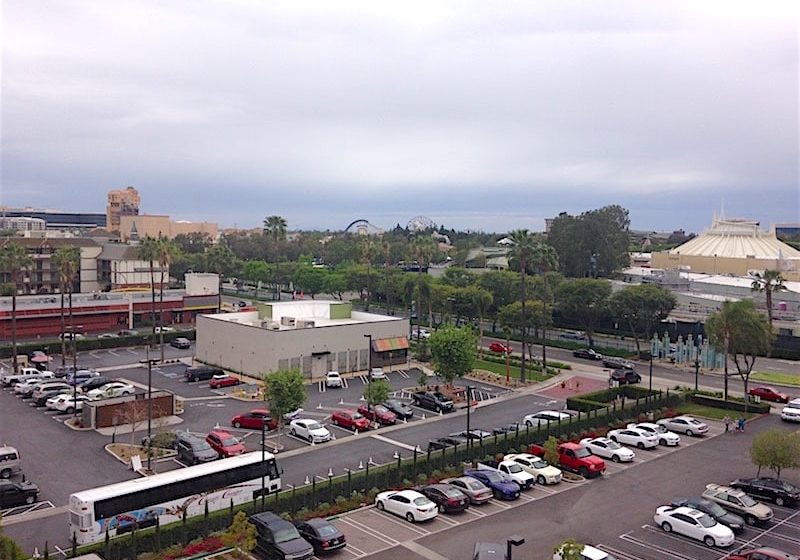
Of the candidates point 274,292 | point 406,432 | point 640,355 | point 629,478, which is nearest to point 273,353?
point 406,432

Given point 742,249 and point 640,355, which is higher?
point 742,249

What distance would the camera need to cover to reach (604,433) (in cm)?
3928

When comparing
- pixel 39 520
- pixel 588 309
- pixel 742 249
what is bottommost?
pixel 39 520

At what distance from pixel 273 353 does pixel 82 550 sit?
3005 centimetres

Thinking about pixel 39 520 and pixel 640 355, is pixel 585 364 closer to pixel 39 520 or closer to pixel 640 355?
pixel 640 355

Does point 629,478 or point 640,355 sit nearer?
point 629,478

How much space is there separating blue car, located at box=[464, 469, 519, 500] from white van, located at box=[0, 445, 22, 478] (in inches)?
809

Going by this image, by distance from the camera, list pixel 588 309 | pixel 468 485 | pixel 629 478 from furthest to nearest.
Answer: pixel 588 309, pixel 629 478, pixel 468 485

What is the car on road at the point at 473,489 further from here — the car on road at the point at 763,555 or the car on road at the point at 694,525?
the car on road at the point at 763,555

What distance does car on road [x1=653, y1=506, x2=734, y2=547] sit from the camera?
2500cm

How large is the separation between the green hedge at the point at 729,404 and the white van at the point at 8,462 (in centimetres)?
4056

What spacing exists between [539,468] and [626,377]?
25411 millimetres

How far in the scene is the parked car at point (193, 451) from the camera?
110 feet

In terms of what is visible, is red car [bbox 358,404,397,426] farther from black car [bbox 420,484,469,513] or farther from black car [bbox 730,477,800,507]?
black car [bbox 730,477,800,507]
